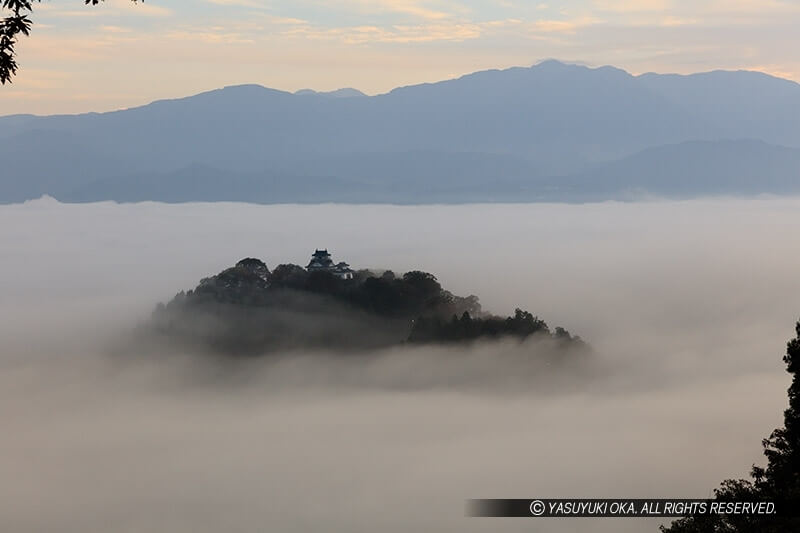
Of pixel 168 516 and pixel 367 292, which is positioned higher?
pixel 367 292

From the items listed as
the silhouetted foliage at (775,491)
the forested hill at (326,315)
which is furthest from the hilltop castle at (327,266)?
the silhouetted foliage at (775,491)

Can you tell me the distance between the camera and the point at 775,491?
747 inches

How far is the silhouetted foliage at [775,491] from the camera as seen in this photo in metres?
18.0

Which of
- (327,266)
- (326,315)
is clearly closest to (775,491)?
(326,315)

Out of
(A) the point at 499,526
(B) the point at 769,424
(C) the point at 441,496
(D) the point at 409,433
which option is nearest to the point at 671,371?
(B) the point at 769,424

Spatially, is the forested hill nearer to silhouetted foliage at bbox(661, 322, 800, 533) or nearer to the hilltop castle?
the hilltop castle

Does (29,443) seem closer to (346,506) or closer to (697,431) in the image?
(346,506)

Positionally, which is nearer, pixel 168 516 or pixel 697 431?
pixel 168 516

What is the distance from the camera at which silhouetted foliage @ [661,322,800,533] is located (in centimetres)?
1795

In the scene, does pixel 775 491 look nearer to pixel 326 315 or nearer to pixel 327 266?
pixel 326 315

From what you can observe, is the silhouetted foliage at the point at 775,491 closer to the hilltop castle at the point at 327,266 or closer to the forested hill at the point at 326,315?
the forested hill at the point at 326,315

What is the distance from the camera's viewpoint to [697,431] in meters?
65.8

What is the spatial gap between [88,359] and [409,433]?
41710 mm

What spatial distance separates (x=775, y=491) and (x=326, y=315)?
61.2m
